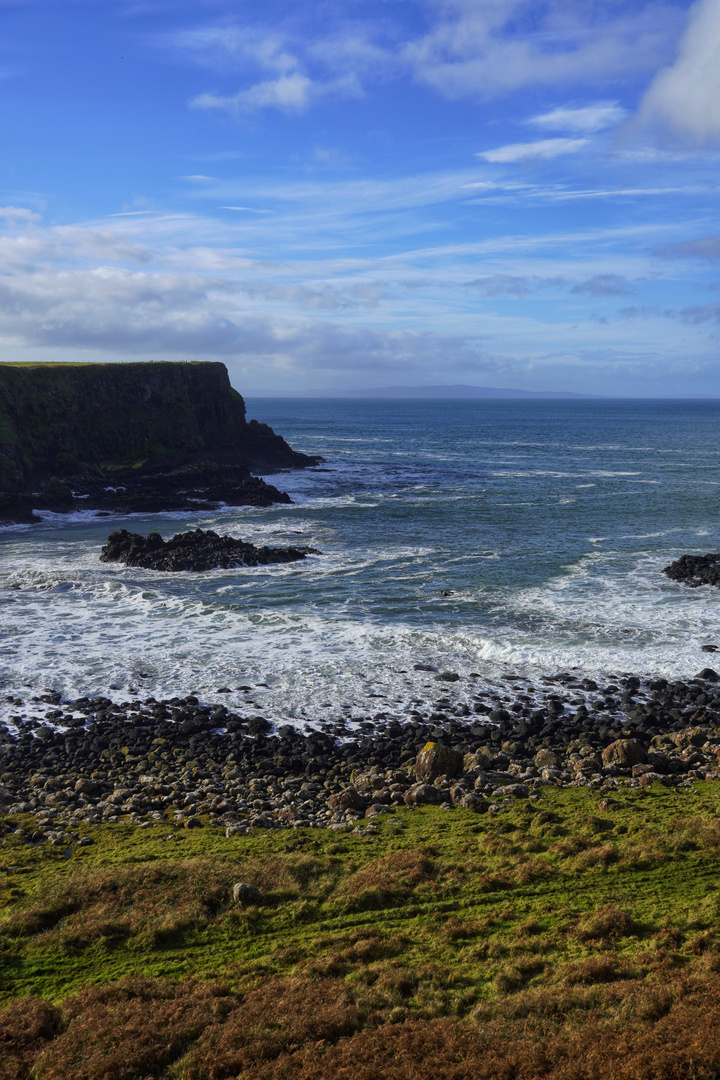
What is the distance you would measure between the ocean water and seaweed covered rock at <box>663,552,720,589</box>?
909 mm

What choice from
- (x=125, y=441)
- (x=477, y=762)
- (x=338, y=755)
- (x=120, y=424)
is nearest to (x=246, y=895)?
(x=338, y=755)

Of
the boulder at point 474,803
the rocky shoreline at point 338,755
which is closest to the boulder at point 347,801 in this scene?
the rocky shoreline at point 338,755

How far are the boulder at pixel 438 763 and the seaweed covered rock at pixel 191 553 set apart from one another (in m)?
23.9

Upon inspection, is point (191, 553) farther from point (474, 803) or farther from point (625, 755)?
point (625, 755)

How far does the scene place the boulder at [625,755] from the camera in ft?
59.3

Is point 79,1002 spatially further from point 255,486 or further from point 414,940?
point 255,486

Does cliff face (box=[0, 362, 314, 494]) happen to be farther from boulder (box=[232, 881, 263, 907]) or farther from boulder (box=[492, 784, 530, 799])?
boulder (box=[232, 881, 263, 907])

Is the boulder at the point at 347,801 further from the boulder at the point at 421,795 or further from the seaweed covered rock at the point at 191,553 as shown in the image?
the seaweed covered rock at the point at 191,553

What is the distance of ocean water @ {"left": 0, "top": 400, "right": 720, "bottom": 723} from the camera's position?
990 inches

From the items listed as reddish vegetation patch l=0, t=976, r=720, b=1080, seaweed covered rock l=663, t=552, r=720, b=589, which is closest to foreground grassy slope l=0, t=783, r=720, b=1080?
reddish vegetation patch l=0, t=976, r=720, b=1080

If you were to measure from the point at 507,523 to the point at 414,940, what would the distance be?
42.8 m

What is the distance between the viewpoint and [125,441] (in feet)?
240

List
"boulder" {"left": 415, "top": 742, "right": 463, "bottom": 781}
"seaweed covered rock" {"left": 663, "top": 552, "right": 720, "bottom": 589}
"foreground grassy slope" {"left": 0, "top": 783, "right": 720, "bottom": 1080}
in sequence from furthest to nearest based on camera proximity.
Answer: "seaweed covered rock" {"left": 663, "top": 552, "right": 720, "bottom": 589} → "boulder" {"left": 415, "top": 742, "right": 463, "bottom": 781} → "foreground grassy slope" {"left": 0, "top": 783, "right": 720, "bottom": 1080}

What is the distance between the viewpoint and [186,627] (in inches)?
1188
